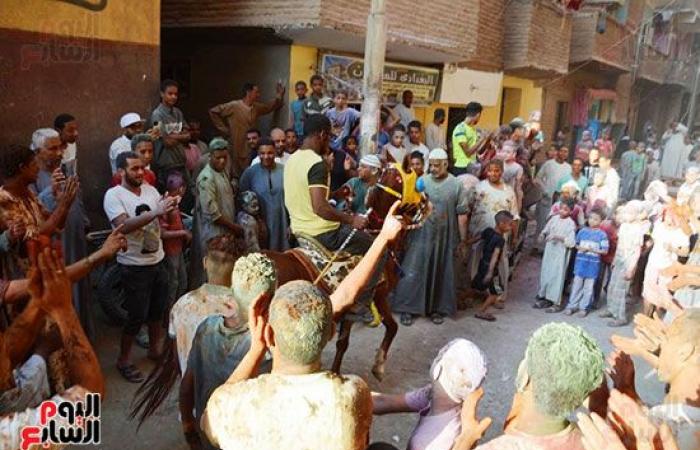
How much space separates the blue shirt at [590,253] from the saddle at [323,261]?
3.43 m

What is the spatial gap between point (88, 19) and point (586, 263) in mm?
6152

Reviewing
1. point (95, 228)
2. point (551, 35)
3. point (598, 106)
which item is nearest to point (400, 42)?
point (95, 228)

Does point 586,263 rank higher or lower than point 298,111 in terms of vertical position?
lower

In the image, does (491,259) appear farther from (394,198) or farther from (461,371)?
(461,371)

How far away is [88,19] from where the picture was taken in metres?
5.91

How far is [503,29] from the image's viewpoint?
14.0 metres

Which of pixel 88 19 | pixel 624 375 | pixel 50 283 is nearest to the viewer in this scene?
pixel 50 283

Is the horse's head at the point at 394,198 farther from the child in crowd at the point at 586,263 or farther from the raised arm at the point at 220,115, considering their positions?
the raised arm at the point at 220,115

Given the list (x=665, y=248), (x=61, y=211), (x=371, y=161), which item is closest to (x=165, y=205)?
(x=61, y=211)

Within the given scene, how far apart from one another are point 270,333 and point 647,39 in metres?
25.5

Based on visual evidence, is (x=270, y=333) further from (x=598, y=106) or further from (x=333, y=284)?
(x=598, y=106)

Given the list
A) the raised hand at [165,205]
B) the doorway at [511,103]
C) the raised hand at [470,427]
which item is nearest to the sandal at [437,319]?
the raised hand at [165,205]

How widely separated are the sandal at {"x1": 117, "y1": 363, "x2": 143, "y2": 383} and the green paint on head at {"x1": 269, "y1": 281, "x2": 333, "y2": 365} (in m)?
3.19

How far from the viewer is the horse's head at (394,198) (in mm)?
5164
